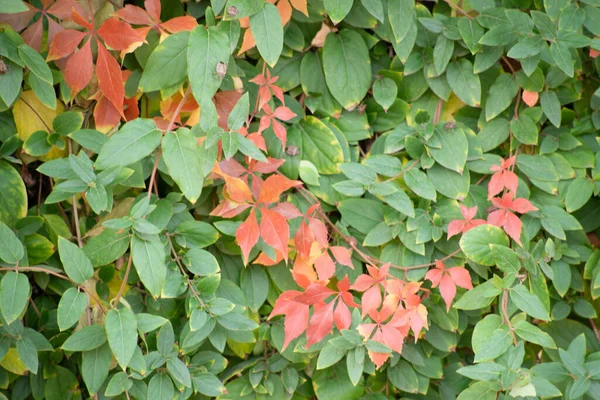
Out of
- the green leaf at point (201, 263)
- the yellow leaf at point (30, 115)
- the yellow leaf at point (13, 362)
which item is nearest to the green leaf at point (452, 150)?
the green leaf at point (201, 263)

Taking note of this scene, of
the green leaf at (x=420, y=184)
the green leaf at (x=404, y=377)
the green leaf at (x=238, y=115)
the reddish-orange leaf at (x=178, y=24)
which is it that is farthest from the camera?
the green leaf at (x=404, y=377)

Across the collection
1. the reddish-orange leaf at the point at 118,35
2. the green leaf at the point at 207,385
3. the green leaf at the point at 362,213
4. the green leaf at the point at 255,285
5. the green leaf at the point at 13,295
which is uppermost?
the reddish-orange leaf at the point at 118,35

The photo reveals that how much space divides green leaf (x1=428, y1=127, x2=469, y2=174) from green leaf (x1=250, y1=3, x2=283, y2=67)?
1.59ft

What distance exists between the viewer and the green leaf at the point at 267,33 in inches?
47.7

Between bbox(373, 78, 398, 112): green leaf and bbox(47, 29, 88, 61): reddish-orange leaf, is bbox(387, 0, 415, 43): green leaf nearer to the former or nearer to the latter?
bbox(373, 78, 398, 112): green leaf

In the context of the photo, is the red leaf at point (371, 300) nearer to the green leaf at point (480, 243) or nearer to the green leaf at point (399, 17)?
the green leaf at point (480, 243)

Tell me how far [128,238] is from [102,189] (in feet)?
0.40

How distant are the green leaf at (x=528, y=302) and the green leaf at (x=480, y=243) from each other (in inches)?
3.3

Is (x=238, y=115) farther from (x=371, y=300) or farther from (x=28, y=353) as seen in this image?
(x=28, y=353)

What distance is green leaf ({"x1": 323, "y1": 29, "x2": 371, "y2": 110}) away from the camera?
1.49 meters

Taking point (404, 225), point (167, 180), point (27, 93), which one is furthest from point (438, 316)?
point (27, 93)

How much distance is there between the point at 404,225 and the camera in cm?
149

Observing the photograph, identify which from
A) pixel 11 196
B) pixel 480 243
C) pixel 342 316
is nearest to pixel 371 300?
pixel 342 316

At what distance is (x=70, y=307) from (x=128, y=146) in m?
0.33
